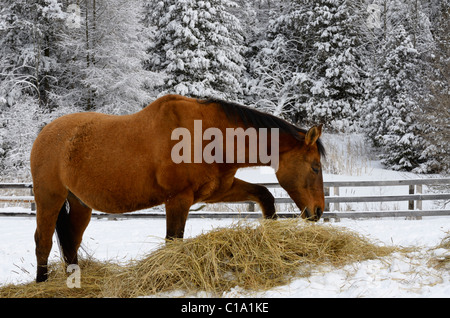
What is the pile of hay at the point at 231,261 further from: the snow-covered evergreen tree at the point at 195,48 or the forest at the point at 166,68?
the snow-covered evergreen tree at the point at 195,48

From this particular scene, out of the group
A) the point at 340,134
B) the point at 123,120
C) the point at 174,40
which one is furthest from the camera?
the point at 340,134

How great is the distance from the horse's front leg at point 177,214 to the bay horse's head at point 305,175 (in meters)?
0.95

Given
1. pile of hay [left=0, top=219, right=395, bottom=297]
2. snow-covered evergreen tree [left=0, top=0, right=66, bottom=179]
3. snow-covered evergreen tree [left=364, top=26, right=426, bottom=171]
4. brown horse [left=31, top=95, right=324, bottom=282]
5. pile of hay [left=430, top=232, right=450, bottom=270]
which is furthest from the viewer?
snow-covered evergreen tree [left=364, top=26, right=426, bottom=171]

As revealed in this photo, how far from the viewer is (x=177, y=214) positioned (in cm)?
323

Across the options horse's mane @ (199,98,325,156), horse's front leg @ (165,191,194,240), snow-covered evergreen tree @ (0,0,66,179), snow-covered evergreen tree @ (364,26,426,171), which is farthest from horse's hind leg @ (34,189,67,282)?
snow-covered evergreen tree @ (364,26,426,171)

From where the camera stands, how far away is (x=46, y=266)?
3.67 metres

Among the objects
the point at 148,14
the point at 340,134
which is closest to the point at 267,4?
the point at 148,14

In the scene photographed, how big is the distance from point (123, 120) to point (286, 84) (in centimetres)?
1965

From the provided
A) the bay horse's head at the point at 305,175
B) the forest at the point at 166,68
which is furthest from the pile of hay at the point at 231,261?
the forest at the point at 166,68

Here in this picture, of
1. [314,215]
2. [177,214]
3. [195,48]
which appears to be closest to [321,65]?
[195,48]

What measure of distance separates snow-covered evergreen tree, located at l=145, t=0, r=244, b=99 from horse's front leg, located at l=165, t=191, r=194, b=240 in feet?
44.3

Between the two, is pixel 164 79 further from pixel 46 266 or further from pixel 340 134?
pixel 46 266

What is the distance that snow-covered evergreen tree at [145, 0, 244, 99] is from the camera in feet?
55.6

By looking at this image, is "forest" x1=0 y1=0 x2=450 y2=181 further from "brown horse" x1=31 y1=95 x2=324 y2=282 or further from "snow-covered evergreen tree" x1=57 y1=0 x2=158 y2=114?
"brown horse" x1=31 y1=95 x2=324 y2=282
